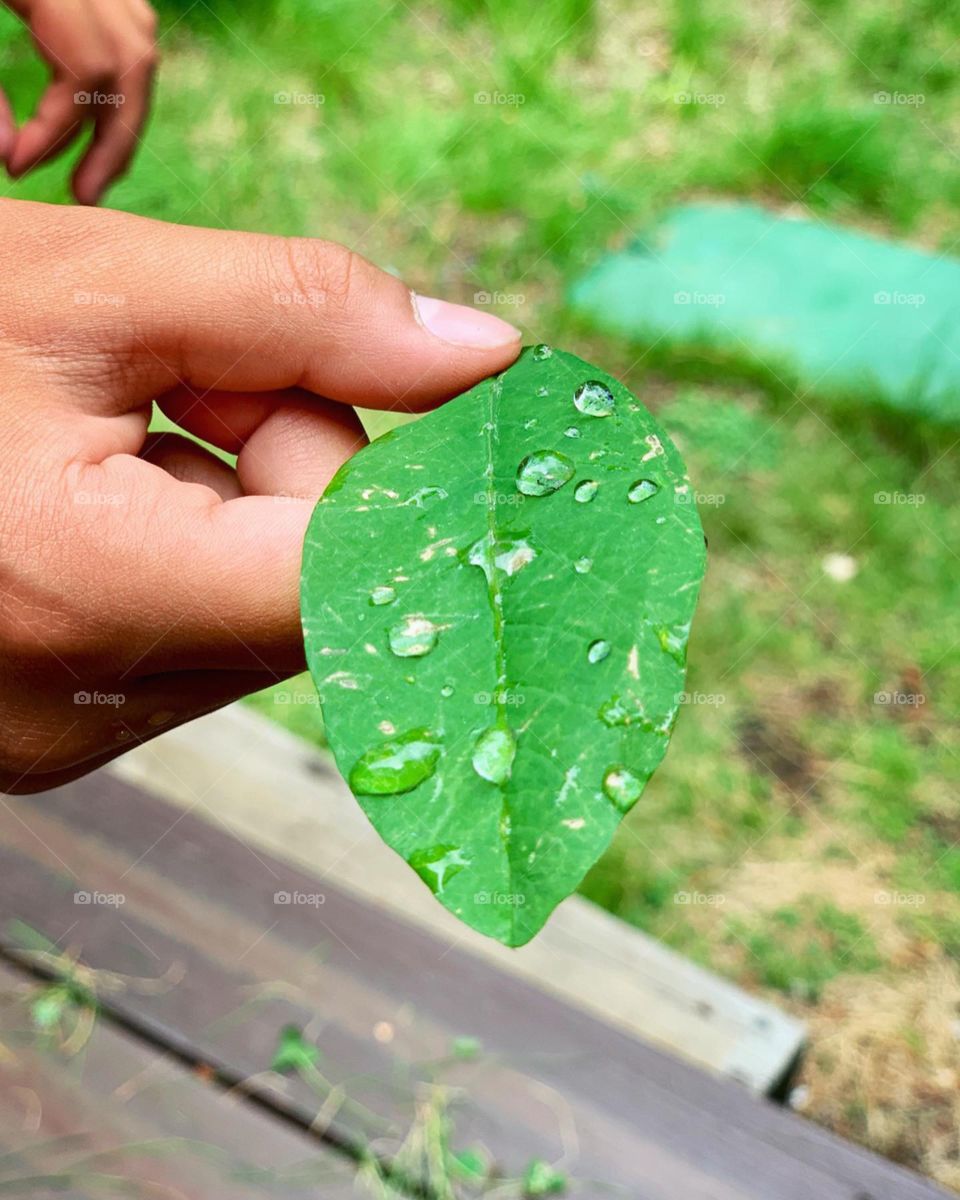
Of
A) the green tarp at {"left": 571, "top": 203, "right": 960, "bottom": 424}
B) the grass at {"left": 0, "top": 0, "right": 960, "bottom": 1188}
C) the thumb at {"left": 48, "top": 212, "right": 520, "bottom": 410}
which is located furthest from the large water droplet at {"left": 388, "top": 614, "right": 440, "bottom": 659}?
the green tarp at {"left": 571, "top": 203, "right": 960, "bottom": 424}

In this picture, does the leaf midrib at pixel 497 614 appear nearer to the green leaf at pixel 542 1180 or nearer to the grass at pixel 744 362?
the green leaf at pixel 542 1180

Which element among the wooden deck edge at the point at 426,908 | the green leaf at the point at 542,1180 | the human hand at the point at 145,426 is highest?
the human hand at the point at 145,426

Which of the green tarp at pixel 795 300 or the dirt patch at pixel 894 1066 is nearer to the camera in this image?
the dirt patch at pixel 894 1066

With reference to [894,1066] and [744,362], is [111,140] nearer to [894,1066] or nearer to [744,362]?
[744,362]

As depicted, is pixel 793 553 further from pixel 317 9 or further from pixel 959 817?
pixel 317 9

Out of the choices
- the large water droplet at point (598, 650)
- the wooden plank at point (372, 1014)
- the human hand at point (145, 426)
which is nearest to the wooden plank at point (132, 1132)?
the wooden plank at point (372, 1014)

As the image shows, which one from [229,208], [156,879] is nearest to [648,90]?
[229,208]
